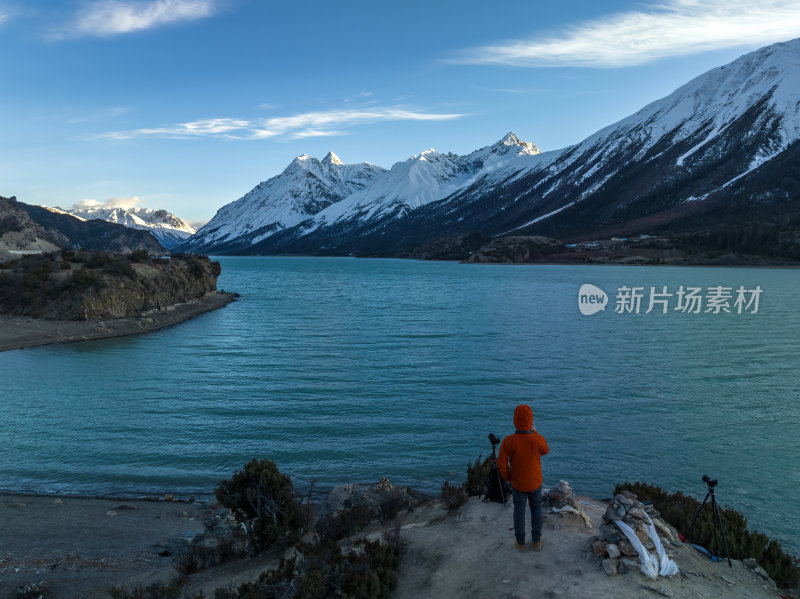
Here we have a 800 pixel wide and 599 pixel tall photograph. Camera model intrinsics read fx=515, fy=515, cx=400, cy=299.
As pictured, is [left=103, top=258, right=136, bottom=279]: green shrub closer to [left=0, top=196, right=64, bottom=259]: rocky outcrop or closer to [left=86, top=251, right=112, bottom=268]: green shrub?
[left=86, top=251, right=112, bottom=268]: green shrub

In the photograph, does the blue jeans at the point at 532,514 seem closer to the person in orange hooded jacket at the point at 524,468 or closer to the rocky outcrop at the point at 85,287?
the person in orange hooded jacket at the point at 524,468

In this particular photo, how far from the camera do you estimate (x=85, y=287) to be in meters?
45.3

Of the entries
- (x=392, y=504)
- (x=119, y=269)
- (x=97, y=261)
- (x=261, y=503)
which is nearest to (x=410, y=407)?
(x=392, y=504)

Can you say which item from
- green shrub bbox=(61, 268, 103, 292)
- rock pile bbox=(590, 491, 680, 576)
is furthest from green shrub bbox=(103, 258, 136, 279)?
rock pile bbox=(590, 491, 680, 576)

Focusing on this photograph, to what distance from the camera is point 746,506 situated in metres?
13.8

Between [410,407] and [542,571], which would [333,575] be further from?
[410,407]

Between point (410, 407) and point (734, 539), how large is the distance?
45.1 ft

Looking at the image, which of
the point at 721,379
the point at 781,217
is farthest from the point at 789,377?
the point at 781,217

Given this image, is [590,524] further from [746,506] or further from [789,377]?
[789,377]

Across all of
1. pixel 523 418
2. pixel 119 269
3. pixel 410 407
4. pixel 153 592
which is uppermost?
pixel 119 269

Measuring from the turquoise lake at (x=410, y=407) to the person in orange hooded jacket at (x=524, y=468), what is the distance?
257 inches

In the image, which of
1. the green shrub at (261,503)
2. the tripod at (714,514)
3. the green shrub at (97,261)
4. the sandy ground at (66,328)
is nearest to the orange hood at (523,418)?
the tripod at (714,514)

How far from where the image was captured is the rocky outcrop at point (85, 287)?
44.2 metres

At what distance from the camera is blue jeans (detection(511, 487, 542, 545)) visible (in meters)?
8.84
